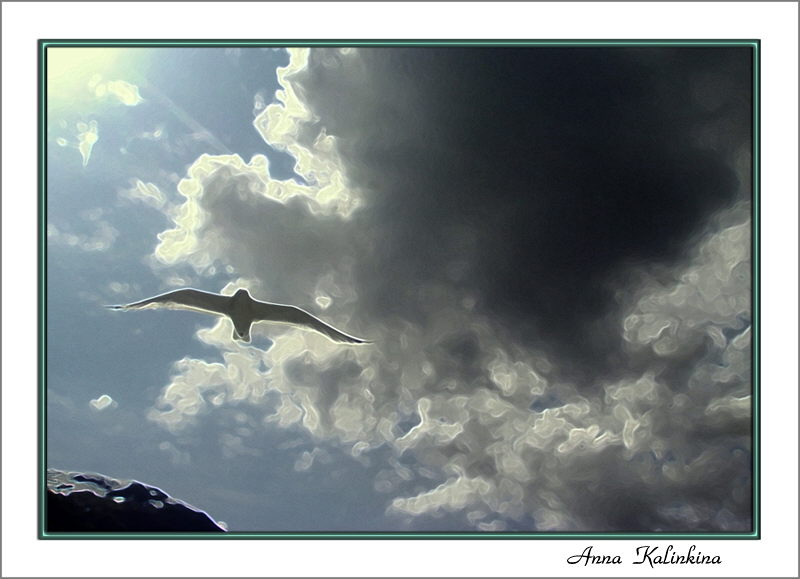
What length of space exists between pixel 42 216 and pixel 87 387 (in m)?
2.03

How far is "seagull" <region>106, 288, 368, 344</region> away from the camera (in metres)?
5.92

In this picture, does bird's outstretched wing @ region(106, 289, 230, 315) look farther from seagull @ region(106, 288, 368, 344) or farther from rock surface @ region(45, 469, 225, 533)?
rock surface @ region(45, 469, 225, 533)

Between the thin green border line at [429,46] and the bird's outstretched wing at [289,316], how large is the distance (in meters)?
2.34

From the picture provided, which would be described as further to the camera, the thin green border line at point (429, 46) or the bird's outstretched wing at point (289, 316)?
the bird's outstretched wing at point (289, 316)

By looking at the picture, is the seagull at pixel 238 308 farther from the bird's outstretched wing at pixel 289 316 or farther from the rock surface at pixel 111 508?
the rock surface at pixel 111 508

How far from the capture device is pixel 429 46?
5.82m

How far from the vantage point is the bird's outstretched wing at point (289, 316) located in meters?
5.95

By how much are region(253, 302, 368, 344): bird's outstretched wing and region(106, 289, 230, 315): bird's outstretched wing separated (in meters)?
0.39

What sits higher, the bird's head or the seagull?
the bird's head

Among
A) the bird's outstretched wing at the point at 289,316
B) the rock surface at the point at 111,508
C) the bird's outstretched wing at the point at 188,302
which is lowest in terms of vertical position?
the rock surface at the point at 111,508

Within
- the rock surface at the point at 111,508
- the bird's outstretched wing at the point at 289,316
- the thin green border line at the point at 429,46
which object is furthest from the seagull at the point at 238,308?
the rock surface at the point at 111,508

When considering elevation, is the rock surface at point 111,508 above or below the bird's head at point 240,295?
below

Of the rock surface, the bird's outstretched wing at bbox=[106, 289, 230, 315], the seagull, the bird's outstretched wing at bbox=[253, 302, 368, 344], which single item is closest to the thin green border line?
the rock surface

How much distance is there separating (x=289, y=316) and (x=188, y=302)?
1193 mm
